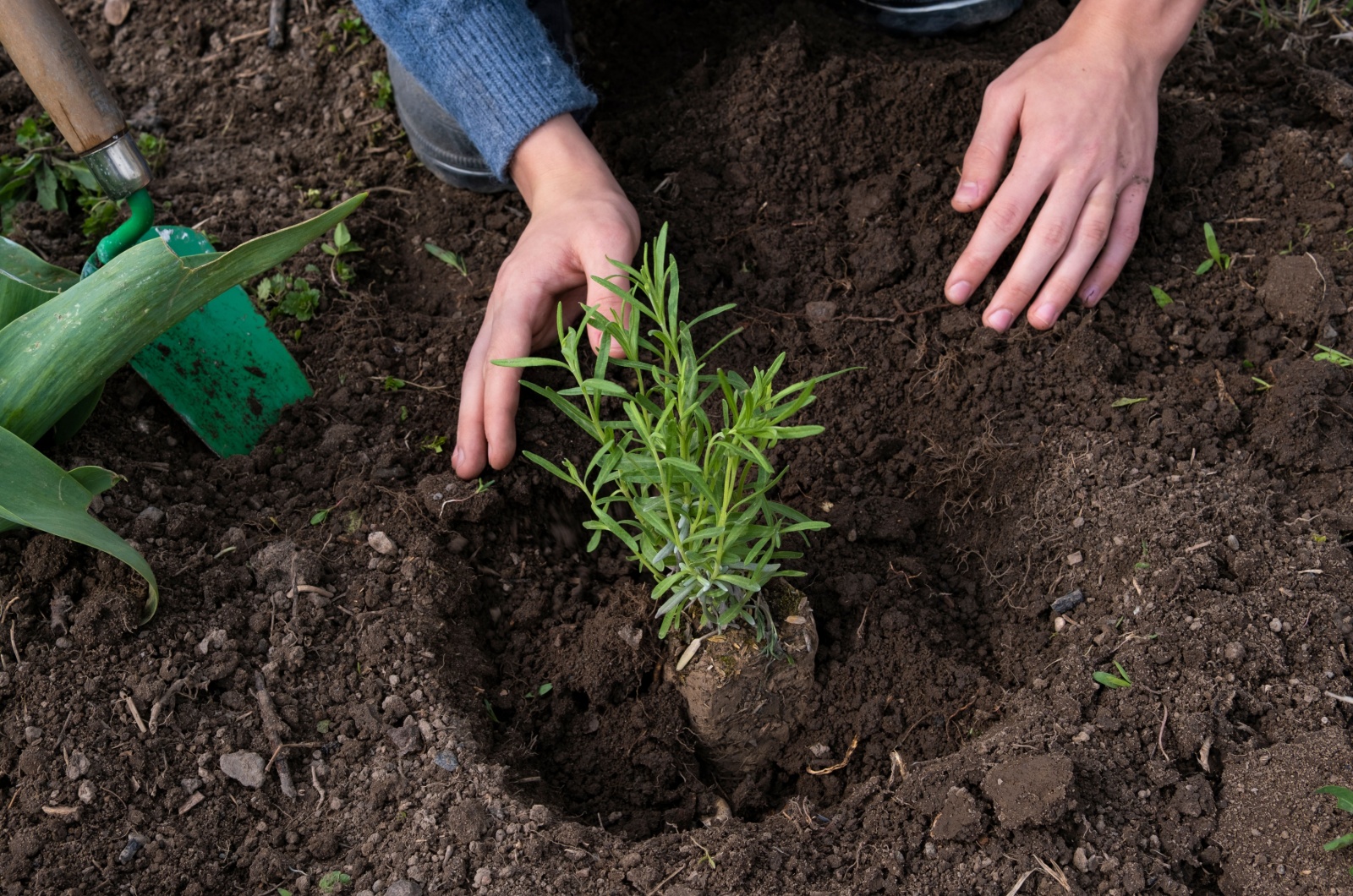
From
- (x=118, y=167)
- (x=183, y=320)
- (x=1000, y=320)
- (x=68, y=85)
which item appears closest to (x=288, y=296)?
(x=183, y=320)

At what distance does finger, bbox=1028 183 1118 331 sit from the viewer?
1996mm

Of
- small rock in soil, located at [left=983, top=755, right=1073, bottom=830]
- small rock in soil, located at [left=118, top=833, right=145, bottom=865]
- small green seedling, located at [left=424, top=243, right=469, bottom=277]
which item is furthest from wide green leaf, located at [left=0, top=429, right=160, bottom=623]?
small rock in soil, located at [left=983, top=755, right=1073, bottom=830]

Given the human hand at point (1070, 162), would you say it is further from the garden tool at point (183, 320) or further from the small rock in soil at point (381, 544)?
the garden tool at point (183, 320)

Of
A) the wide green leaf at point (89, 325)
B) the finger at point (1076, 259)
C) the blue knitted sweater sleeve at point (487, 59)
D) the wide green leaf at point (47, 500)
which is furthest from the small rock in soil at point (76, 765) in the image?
the finger at point (1076, 259)

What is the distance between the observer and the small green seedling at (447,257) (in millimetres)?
2320

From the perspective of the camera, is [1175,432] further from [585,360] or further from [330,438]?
[330,438]

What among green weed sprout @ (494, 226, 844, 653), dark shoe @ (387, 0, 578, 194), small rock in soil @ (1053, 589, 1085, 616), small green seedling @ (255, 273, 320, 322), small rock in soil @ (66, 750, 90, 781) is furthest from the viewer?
dark shoe @ (387, 0, 578, 194)

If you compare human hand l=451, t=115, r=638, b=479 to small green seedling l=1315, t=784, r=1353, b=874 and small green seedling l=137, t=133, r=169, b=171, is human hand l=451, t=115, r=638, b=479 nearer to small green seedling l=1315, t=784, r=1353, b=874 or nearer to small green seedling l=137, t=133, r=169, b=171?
small green seedling l=137, t=133, r=169, b=171

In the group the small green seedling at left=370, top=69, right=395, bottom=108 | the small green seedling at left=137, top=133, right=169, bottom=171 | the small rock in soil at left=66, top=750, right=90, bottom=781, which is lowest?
the small rock in soil at left=66, top=750, right=90, bottom=781

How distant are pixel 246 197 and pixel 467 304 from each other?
665 mm

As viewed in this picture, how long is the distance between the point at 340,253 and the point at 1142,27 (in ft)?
6.02

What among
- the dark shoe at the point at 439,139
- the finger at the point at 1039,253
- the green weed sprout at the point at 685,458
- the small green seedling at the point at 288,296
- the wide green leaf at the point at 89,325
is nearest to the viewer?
the green weed sprout at the point at 685,458

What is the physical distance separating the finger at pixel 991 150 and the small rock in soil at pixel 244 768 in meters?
1.70

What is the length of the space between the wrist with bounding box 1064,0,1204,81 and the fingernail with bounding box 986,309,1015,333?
615mm
